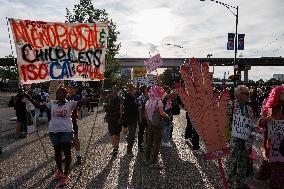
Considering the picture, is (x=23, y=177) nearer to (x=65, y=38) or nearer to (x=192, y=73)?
(x=65, y=38)

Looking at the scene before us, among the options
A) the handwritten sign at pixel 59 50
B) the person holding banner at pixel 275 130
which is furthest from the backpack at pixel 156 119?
the person holding banner at pixel 275 130

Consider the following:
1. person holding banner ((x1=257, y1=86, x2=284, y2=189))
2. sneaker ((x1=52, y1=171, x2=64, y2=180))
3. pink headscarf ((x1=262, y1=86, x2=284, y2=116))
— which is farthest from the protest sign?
sneaker ((x1=52, y1=171, x2=64, y2=180))

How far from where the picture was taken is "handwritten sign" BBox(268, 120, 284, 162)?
689cm

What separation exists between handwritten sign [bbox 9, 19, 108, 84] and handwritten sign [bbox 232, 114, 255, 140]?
10.4 ft

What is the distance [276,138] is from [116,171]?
3332 mm

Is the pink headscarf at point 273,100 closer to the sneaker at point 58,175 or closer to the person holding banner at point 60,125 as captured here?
the person holding banner at point 60,125

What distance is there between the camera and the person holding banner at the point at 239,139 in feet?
20.6

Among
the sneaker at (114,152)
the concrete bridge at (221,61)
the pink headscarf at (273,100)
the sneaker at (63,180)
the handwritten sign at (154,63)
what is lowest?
the sneaker at (114,152)

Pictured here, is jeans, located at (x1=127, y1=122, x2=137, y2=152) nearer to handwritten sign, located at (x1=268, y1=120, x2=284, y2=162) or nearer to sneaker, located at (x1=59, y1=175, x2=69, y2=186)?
sneaker, located at (x1=59, y1=175, x2=69, y2=186)

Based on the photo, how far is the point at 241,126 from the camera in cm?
627

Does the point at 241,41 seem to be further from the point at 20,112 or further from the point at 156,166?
the point at 156,166

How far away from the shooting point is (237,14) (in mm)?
33781

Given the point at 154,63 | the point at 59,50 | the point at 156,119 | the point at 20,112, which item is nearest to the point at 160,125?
the point at 156,119

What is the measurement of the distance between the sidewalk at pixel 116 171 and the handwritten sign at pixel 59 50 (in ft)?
6.14
